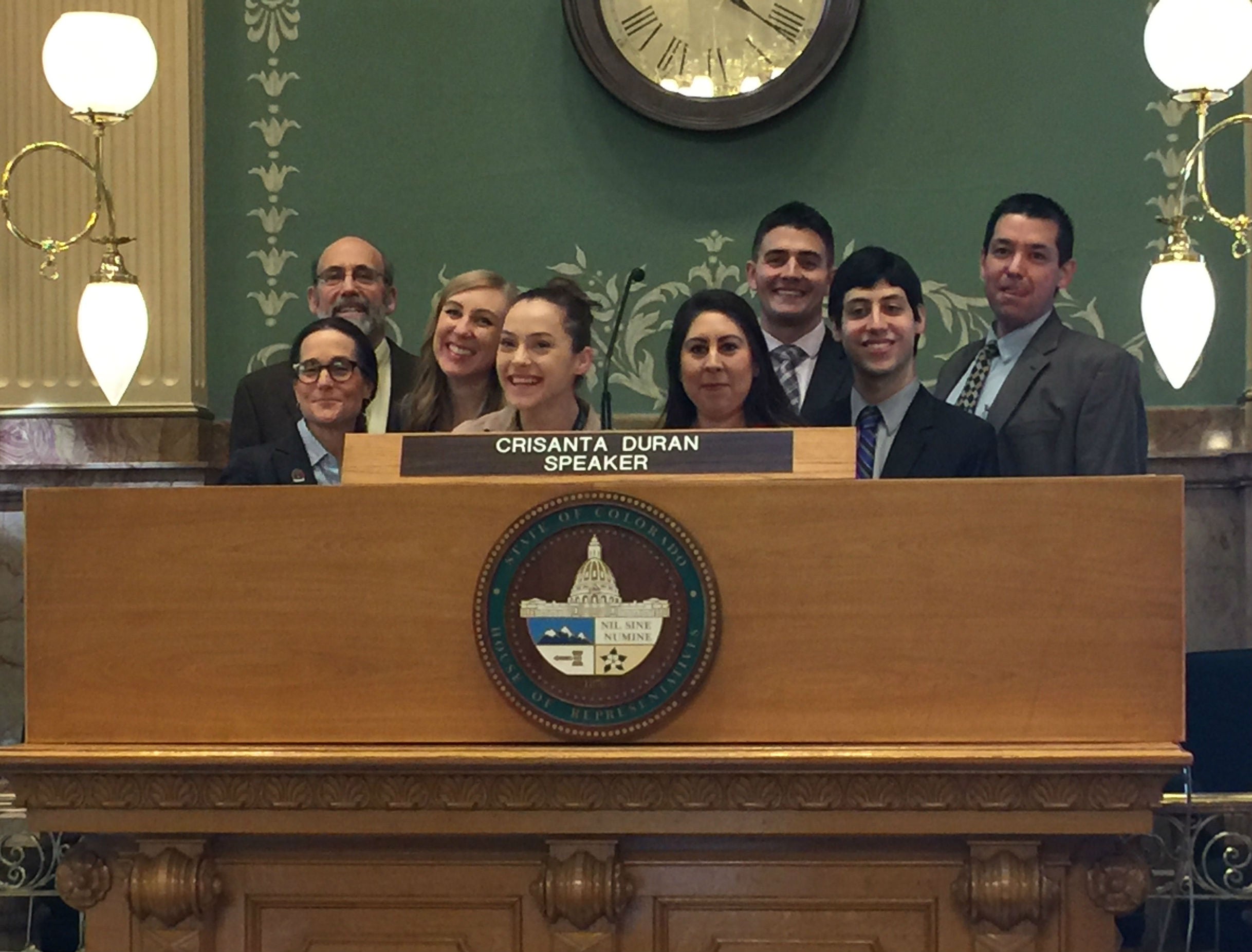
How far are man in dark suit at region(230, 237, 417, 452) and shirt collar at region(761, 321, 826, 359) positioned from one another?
37.1 inches

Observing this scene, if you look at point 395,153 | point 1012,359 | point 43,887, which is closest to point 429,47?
point 395,153

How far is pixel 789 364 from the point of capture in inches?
148

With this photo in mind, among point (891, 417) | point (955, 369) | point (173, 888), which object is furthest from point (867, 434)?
point (173, 888)

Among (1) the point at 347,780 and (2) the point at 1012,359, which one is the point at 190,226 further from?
(1) the point at 347,780

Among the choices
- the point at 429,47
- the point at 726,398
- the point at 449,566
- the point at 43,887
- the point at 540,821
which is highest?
the point at 429,47

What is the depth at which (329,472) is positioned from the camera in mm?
3344

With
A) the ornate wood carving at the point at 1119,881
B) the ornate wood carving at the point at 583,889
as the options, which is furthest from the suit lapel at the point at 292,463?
the ornate wood carving at the point at 1119,881

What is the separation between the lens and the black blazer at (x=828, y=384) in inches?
134

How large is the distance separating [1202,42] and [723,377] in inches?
53.9

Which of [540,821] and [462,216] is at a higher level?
[462,216]

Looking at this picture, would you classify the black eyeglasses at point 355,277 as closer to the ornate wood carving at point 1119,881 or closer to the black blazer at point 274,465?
the black blazer at point 274,465

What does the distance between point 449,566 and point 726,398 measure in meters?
0.84

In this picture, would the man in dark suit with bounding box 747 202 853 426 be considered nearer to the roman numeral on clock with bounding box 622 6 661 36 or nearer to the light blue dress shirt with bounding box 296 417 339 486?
the light blue dress shirt with bounding box 296 417 339 486

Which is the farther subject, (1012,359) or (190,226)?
(190,226)
